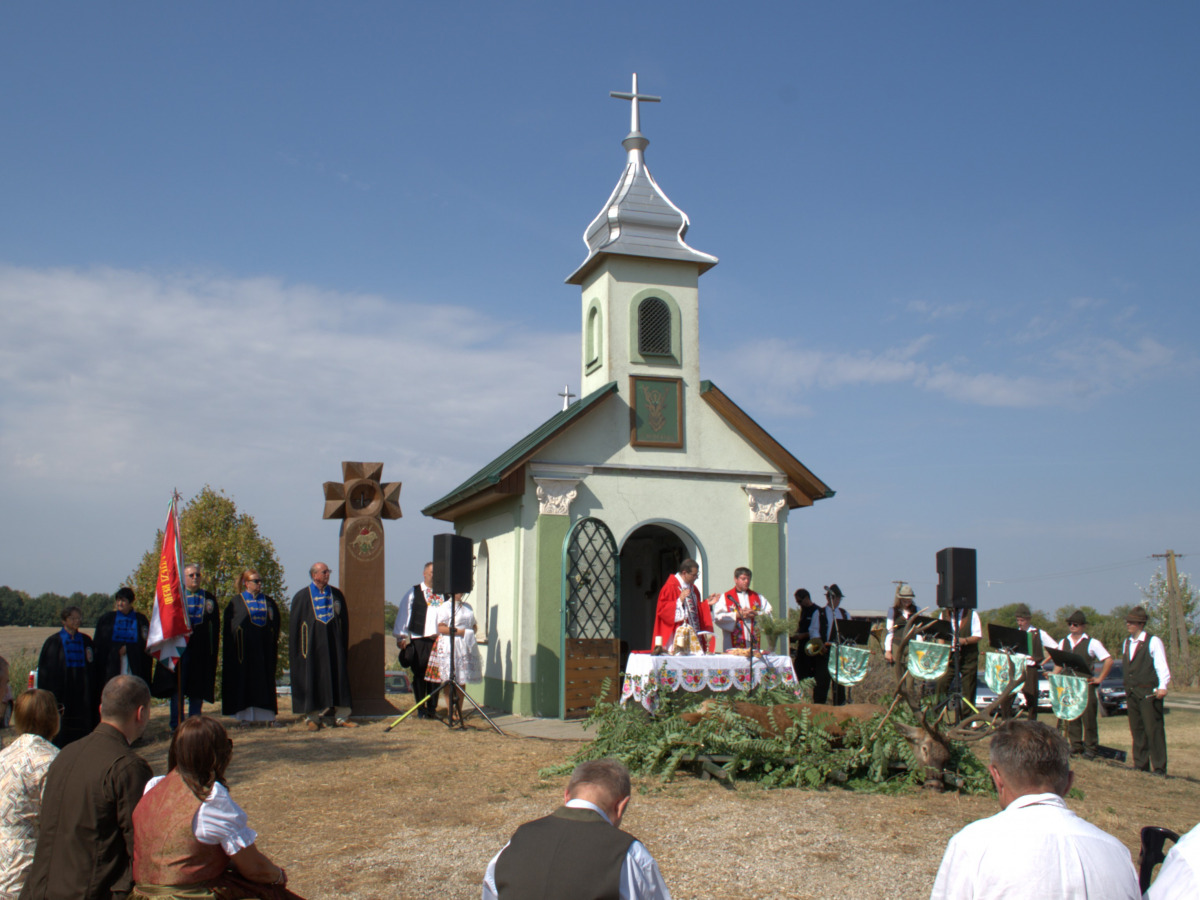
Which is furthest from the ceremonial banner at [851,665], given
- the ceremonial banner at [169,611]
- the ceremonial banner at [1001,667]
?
the ceremonial banner at [169,611]

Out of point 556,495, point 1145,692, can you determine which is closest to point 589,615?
point 556,495

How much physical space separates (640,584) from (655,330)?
4965 mm

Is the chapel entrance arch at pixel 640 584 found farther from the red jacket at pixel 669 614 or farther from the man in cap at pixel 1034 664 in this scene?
the man in cap at pixel 1034 664

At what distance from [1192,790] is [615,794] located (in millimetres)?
9136

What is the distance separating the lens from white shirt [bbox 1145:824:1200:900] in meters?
2.33

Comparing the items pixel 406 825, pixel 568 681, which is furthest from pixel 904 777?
pixel 568 681

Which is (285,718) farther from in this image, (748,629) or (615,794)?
(615,794)

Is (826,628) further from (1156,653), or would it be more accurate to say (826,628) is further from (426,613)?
(426,613)

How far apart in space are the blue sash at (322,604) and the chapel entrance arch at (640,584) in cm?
580

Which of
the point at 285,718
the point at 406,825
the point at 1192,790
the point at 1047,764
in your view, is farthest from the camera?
the point at 285,718

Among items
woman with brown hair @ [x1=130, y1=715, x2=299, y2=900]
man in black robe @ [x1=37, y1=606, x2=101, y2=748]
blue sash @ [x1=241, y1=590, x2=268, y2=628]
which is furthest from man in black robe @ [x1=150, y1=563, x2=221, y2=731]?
woman with brown hair @ [x1=130, y1=715, x2=299, y2=900]

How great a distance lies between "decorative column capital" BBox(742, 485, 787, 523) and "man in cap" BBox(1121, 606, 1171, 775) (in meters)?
4.96

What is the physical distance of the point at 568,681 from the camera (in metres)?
13.3

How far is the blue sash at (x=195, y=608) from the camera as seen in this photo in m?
11.9
